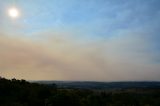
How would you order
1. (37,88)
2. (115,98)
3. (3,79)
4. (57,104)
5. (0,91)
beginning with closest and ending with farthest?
(57,104) → (0,91) → (37,88) → (3,79) → (115,98)

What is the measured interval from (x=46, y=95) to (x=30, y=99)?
324cm

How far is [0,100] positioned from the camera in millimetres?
28094

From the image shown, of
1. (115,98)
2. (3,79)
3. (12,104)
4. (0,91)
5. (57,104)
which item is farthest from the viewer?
(115,98)

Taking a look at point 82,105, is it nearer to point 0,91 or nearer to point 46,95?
point 46,95

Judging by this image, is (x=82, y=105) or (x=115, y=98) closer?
(x=82, y=105)

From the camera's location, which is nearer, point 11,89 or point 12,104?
point 12,104

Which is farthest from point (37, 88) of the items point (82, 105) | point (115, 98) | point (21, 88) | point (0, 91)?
point (115, 98)

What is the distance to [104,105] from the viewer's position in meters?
34.2

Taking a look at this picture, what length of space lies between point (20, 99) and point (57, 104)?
3.78m

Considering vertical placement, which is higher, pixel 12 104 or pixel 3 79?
pixel 3 79

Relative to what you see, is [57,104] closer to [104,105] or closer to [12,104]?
[12,104]

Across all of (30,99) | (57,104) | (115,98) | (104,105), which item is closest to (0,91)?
(30,99)

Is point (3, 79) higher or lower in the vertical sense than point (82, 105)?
higher

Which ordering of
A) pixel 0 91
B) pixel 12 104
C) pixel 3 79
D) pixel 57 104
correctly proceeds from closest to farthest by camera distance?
pixel 12 104
pixel 57 104
pixel 0 91
pixel 3 79
